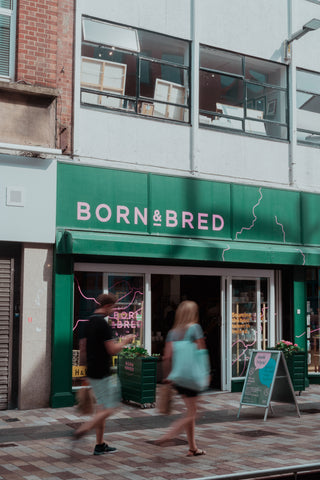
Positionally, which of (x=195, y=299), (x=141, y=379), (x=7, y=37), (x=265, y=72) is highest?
(x=265, y=72)

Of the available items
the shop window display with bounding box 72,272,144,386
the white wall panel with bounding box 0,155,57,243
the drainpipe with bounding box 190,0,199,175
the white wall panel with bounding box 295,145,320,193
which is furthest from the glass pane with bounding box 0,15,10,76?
the white wall panel with bounding box 295,145,320,193

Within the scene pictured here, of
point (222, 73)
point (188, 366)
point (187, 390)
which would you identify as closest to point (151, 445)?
point (187, 390)

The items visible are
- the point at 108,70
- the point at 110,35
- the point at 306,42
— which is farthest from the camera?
the point at 306,42

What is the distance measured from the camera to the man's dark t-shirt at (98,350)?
671 centimetres

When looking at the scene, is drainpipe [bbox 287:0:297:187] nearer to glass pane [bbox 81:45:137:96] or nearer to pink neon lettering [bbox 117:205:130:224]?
glass pane [bbox 81:45:137:96]

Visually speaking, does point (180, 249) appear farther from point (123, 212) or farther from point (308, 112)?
point (308, 112)

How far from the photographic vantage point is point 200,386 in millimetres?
6742

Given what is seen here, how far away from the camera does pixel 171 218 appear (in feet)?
38.6

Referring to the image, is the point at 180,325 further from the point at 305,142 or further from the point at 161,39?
the point at 305,142

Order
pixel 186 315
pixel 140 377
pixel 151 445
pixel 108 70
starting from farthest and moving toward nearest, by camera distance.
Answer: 1. pixel 108 70
2. pixel 140 377
3. pixel 151 445
4. pixel 186 315

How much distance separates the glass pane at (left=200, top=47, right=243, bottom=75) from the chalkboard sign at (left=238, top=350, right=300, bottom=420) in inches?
251

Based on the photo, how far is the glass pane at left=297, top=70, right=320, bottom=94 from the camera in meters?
14.1

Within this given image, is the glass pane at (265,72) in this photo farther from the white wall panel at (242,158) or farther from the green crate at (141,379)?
the green crate at (141,379)

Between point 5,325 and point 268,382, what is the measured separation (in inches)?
172
